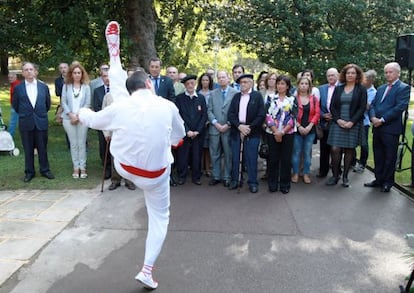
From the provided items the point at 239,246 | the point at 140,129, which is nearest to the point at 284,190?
the point at 239,246

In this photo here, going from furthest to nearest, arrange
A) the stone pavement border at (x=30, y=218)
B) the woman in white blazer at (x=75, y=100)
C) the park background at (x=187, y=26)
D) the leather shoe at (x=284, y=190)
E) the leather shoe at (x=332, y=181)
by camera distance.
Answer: the park background at (x=187, y=26), the leather shoe at (x=332, y=181), the woman in white blazer at (x=75, y=100), the leather shoe at (x=284, y=190), the stone pavement border at (x=30, y=218)

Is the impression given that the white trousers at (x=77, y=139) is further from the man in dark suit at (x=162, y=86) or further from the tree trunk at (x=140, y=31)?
the tree trunk at (x=140, y=31)

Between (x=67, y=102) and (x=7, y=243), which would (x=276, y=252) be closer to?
(x=7, y=243)

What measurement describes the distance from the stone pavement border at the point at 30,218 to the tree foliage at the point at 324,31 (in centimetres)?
873

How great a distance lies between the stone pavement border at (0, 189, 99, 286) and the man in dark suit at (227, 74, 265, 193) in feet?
7.86

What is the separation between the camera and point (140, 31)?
1009 cm

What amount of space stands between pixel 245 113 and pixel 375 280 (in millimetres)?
3202

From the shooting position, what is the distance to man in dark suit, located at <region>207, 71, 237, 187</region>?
651cm

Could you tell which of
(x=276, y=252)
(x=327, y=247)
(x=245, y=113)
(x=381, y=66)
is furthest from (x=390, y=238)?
(x=381, y=66)

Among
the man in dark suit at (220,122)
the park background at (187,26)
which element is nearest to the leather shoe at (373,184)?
the park background at (187,26)

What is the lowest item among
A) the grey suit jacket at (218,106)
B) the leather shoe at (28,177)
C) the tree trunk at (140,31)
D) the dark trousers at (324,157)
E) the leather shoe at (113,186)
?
the leather shoe at (113,186)

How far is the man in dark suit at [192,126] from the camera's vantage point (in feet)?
21.6

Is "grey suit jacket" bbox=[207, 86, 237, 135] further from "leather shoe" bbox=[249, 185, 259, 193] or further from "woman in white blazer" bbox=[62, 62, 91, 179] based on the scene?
"woman in white blazer" bbox=[62, 62, 91, 179]

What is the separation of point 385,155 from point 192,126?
3.18m
